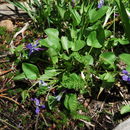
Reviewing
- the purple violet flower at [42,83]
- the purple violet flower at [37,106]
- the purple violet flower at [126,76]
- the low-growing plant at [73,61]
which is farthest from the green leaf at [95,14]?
the purple violet flower at [37,106]

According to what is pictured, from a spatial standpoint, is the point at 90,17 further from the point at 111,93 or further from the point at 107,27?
the point at 111,93

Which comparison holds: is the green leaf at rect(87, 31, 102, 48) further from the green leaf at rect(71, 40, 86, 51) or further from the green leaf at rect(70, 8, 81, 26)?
the green leaf at rect(70, 8, 81, 26)

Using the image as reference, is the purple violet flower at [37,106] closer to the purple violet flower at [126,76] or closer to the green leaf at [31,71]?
the green leaf at [31,71]

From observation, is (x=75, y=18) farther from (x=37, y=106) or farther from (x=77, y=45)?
(x=37, y=106)

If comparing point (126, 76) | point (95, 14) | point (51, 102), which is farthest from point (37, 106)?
point (95, 14)

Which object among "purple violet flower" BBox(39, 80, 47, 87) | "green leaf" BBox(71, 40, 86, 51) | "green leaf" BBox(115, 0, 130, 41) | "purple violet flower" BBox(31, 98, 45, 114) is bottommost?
"purple violet flower" BBox(31, 98, 45, 114)

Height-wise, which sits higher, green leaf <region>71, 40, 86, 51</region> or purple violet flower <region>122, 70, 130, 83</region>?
green leaf <region>71, 40, 86, 51</region>

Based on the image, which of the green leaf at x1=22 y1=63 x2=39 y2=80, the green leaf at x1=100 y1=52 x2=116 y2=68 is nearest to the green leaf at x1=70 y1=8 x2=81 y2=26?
the green leaf at x1=100 y1=52 x2=116 y2=68

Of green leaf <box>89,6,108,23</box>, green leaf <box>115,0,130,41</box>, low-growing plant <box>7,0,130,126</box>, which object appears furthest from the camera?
green leaf <box>89,6,108,23</box>
